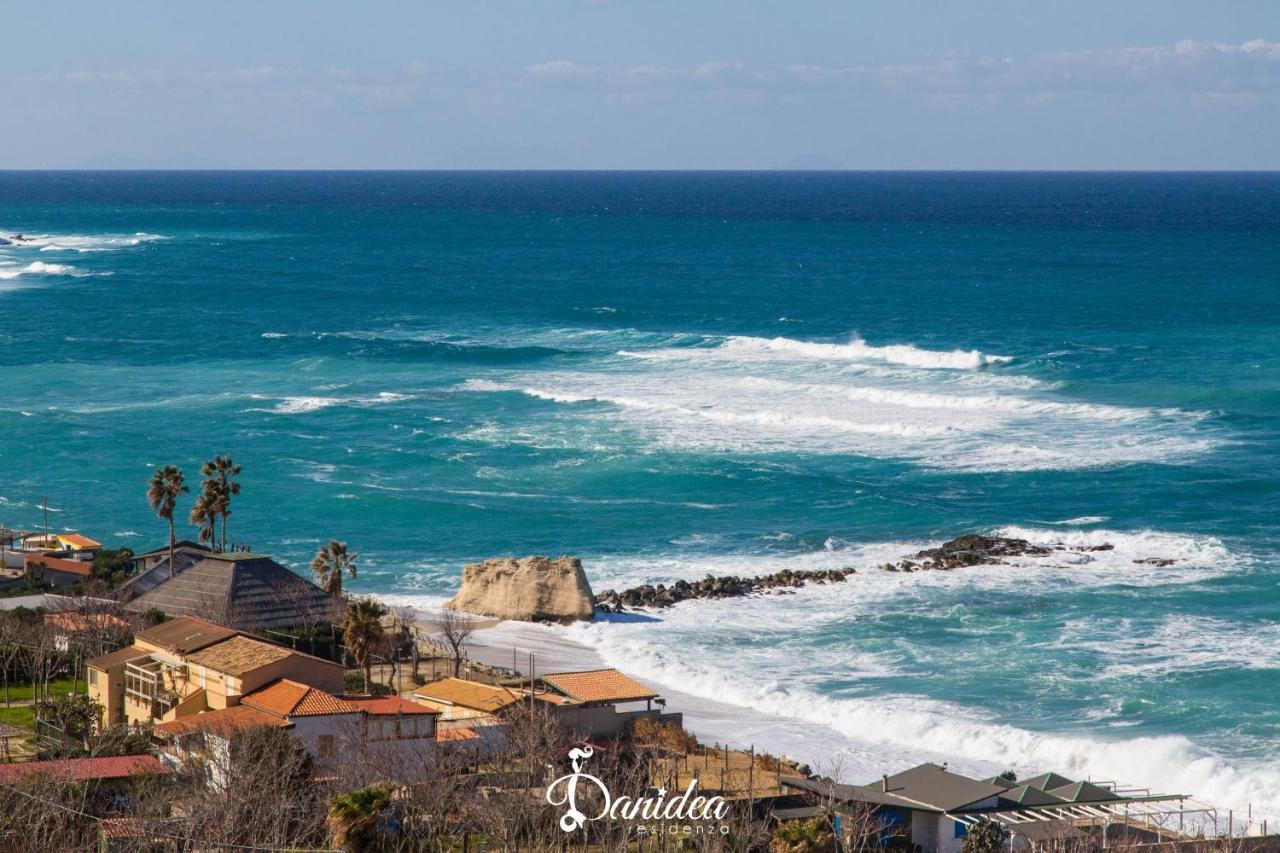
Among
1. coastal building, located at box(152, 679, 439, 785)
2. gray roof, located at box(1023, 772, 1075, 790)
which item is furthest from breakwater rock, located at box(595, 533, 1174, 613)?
gray roof, located at box(1023, 772, 1075, 790)

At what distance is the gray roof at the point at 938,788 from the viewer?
112ft

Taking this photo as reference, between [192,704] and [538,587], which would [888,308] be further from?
[192,704]

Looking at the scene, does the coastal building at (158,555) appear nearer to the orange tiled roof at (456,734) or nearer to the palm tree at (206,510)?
the palm tree at (206,510)

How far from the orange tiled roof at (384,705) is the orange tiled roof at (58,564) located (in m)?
19.5

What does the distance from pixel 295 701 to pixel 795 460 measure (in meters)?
41.6

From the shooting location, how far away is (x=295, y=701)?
36281 mm

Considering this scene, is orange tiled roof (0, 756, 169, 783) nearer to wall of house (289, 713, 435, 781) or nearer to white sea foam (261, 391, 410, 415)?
wall of house (289, 713, 435, 781)

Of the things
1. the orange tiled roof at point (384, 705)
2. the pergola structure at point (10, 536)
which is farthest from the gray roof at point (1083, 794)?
the pergola structure at point (10, 536)

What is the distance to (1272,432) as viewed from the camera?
79188 mm

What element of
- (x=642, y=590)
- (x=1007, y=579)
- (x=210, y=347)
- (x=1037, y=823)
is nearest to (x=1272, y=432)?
(x=1007, y=579)

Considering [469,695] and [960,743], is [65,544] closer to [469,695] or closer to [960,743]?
[469,695]

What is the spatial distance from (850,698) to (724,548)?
57.6ft

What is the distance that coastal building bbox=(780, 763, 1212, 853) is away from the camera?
32.7 meters

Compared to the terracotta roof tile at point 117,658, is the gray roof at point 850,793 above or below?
below
